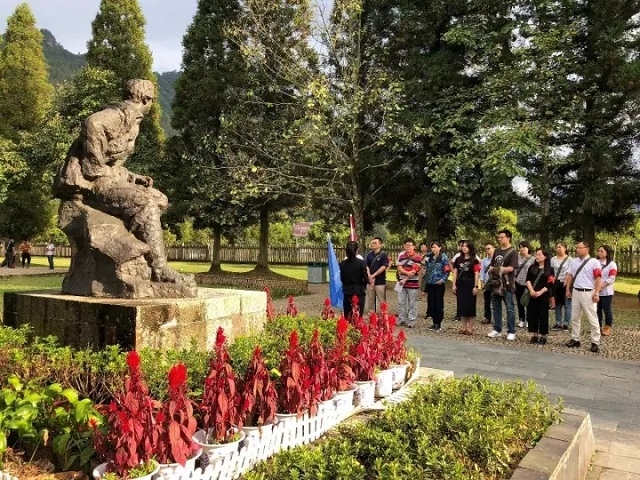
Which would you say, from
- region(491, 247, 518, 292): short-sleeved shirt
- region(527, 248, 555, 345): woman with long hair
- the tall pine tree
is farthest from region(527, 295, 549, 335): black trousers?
the tall pine tree

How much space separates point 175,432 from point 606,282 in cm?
887

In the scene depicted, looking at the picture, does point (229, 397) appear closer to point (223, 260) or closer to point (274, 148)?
point (274, 148)

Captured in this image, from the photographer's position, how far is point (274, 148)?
19.0 m

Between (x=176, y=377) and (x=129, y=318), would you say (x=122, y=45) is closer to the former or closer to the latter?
(x=129, y=318)

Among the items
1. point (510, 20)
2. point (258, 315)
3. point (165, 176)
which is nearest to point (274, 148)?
point (165, 176)

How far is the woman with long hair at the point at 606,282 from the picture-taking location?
30.6ft

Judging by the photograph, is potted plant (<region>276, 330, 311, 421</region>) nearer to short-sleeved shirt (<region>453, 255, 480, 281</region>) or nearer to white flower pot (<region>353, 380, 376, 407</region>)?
white flower pot (<region>353, 380, 376, 407</region>)

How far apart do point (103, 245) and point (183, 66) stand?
21.7m

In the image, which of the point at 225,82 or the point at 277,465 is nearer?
the point at 277,465

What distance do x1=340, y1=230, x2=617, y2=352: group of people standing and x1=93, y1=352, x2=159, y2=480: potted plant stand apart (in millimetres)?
6362

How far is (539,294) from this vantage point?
8.80 meters

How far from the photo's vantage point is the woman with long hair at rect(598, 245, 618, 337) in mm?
9329

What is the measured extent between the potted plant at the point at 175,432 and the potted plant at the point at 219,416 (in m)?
0.21

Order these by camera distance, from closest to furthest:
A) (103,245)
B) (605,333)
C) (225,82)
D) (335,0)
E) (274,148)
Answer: (103,245), (605,333), (335,0), (274,148), (225,82)
